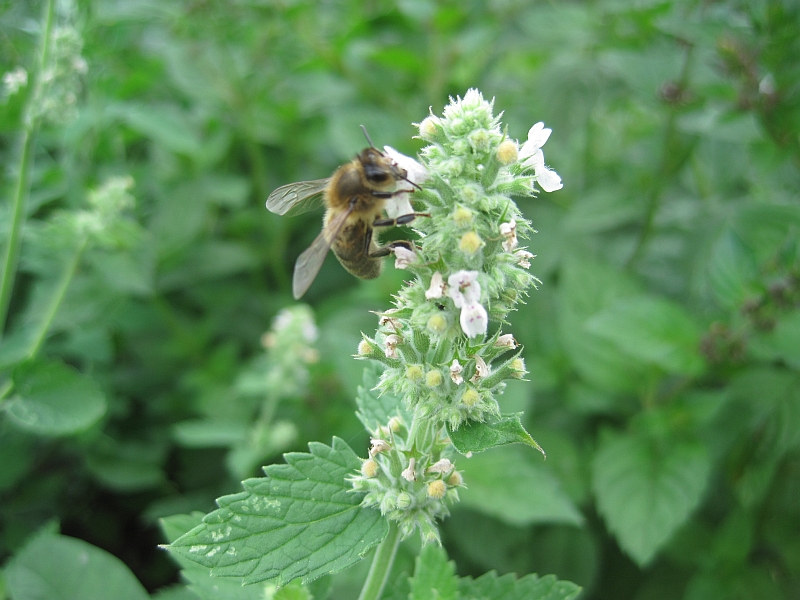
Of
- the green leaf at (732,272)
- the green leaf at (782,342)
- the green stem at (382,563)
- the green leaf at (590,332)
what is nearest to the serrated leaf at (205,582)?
the green stem at (382,563)

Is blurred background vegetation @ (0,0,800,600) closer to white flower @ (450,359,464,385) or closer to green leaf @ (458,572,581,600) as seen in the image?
green leaf @ (458,572,581,600)

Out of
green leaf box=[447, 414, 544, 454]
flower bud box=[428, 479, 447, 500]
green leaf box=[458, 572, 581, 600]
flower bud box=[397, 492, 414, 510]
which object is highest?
green leaf box=[447, 414, 544, 454]

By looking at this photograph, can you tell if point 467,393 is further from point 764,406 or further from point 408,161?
point 764,406

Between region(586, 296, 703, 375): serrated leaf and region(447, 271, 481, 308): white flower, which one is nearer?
region(447, 271, 481, 308): white flower

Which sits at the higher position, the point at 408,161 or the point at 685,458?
the point at 408,161

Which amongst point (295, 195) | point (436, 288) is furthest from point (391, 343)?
point (295, 195)

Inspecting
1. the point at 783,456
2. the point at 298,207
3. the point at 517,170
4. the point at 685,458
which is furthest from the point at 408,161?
the point at 783,456

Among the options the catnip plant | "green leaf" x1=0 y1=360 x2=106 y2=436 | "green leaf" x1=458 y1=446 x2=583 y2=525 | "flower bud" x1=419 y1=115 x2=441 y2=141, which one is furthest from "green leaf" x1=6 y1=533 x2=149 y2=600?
"flower bud" x1=419 y1=115 x2=441 y2=141

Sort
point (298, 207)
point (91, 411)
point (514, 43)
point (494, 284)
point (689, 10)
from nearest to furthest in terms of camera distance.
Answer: point (494, 284), point (298, 207), point (91, 411), point (689, 10), point (514, 43)
